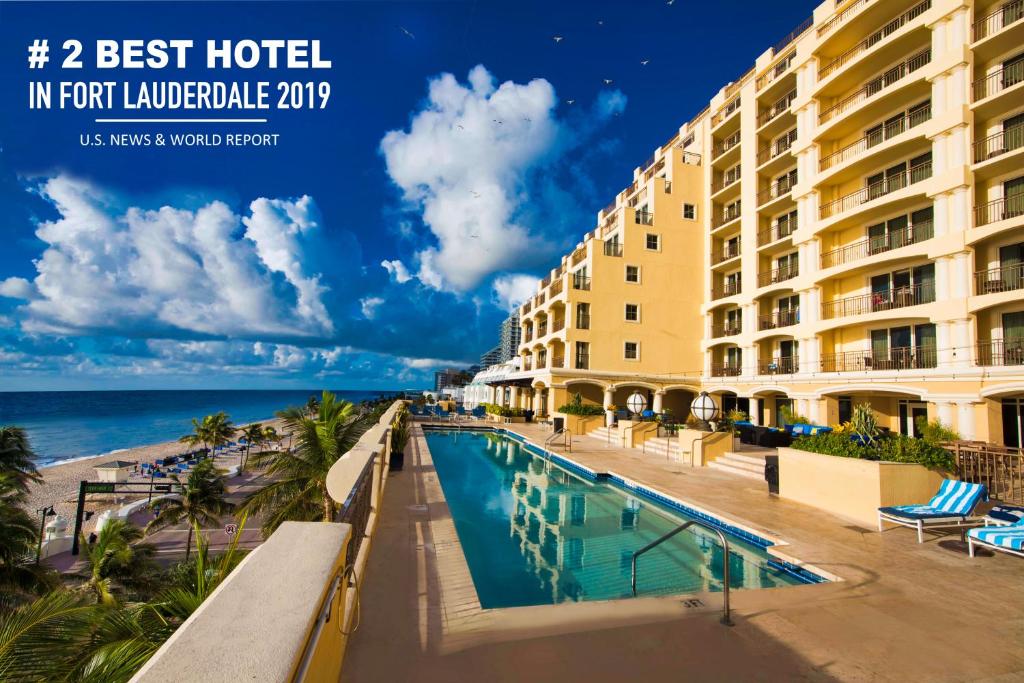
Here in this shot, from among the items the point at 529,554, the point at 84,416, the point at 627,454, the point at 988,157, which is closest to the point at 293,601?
the point at 529,554

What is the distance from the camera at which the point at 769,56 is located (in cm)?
2836

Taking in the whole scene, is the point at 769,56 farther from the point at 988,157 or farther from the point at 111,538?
the point at 111,538

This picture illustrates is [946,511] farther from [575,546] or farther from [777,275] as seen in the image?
[777,275]

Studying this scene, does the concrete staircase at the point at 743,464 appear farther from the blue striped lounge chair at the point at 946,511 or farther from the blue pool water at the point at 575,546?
the blue striped lounge chair at the point at 946,511

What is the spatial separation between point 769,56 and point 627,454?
26005 millimetres

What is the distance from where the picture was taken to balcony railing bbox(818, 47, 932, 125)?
2058cm

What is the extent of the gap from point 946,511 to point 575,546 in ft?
20.5

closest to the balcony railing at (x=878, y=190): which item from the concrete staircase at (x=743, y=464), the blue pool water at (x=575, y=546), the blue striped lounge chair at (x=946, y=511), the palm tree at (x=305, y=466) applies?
the concrete staircase at (x=743, y=464)

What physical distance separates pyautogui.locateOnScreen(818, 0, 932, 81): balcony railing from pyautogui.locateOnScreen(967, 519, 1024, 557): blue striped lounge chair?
23.4 meters

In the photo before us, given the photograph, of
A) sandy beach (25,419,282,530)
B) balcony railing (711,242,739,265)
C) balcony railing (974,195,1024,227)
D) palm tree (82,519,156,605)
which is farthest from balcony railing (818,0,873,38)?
sandy beach (25,419,282,530)

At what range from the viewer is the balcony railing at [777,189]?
26.9 m

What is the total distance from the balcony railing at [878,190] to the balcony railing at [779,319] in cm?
516

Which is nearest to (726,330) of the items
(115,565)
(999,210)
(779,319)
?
(779,319)

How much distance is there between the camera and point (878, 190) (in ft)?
71.2
